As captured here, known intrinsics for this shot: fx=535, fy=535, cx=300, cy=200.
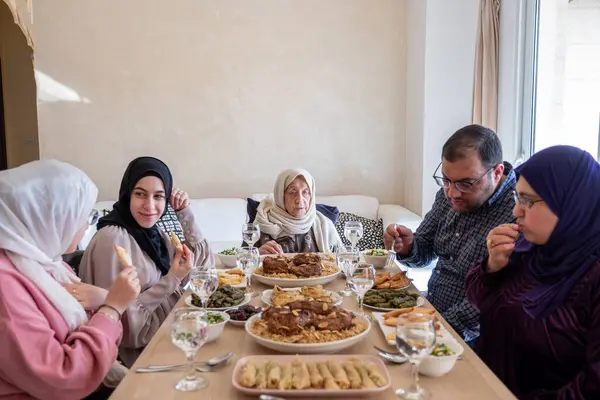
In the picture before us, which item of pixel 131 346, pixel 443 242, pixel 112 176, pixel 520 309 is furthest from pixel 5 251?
pixel 112 176

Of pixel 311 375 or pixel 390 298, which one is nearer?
pixel 311 375

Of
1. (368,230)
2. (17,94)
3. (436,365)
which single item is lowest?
(368,230)

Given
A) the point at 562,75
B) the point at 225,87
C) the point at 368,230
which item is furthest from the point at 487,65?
the point at 225,87

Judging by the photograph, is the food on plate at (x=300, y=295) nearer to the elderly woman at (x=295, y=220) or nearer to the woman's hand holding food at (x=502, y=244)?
the woman's hand holding food at (x=502, y=244)

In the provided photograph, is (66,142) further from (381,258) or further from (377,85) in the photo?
(381,258)

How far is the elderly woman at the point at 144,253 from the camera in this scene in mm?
2023

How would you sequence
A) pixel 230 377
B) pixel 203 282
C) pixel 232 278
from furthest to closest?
pixel 232 278
pixel 203 282
pixel 230 377

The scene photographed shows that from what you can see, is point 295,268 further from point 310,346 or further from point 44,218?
point 44,218

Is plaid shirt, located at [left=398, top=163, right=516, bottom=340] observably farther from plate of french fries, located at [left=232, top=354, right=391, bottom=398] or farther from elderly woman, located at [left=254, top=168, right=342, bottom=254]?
plate of french fries, located at [left=232, top=354, right=391, bottom=398]

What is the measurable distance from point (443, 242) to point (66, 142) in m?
3.71

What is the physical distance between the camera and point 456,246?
7.69ft

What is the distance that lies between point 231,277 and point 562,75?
8.87 ft

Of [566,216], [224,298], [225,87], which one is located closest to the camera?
[566,216]

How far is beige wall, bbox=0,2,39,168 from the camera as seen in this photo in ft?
20.2
